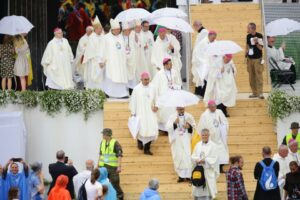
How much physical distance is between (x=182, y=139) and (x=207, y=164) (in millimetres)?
1361

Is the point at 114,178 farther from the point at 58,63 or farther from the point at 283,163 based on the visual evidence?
the point at 58,63

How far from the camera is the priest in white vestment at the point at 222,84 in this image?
91.1 feet

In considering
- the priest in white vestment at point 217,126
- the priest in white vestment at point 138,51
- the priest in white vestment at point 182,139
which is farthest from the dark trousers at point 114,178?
the priest in white vestment at point 138,51

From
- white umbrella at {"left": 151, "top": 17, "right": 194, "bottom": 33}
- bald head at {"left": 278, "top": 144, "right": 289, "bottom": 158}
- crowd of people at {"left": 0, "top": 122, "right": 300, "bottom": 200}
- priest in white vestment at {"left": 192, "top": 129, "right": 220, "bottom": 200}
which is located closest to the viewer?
crowd of people at {"left": 0, "top": 122, "right": 300, "bottom": 200}

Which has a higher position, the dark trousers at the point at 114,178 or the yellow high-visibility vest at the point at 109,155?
the yellow high-visibility vest at the point at 109,155

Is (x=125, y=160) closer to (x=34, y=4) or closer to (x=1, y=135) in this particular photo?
(x=1, y=135)

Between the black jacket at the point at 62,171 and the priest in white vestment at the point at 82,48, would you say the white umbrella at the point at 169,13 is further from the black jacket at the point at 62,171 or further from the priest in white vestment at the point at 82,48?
the black jacket at the point at 62,171

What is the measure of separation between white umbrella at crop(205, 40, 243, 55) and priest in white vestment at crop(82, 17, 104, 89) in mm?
3035

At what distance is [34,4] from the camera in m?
35.3

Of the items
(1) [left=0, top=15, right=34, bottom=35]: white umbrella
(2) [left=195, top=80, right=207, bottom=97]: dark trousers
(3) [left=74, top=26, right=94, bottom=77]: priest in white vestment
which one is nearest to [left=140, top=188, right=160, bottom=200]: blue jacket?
(2) [left=195, top=80, right=207, bottom=97]: dark trousers

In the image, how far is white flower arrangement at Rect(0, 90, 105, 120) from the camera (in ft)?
91.2

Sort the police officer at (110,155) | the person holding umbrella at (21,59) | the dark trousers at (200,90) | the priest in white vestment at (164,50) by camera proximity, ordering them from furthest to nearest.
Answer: the person holding umbrella at (21,59), the priest in white vestment at (164,50), the dark trousers at (200,90), the police officer at (110,155)

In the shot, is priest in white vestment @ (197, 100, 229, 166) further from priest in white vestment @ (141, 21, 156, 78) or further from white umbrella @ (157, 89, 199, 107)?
priest in white vestment @ (141, 21, 156, 78)

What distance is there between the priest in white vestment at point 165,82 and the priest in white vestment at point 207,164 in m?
2.57
